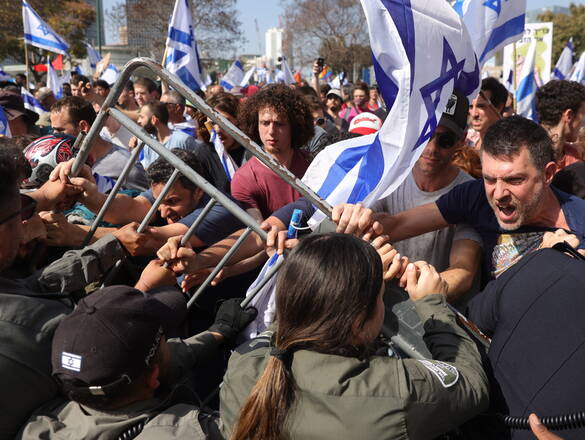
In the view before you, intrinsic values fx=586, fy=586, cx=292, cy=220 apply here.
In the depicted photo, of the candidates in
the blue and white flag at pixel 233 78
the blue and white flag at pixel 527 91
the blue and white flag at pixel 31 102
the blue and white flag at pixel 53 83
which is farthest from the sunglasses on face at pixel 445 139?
the blue and white flag at pixel 53 83

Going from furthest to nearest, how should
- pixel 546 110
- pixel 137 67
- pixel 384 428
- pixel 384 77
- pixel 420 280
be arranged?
pixel 546 110, pixel 384 77, pixel 137 67, pixel 420 280, pixel 384 428

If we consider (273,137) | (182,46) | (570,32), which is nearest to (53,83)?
(182,46)

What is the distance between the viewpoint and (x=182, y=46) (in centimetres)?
748

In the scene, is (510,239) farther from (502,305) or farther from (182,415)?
(182,415)

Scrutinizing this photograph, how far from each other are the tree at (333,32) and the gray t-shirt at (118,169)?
138 feet

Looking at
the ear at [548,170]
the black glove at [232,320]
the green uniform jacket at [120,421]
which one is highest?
the ear at [548,170]

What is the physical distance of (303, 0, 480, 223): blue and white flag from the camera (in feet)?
8.45

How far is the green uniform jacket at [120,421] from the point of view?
180 cm

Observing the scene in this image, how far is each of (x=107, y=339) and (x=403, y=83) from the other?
1.65 meters

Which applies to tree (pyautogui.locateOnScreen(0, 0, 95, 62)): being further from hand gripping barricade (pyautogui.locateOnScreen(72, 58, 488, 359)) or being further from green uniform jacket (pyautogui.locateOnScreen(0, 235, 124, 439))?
green uniform jacket (pyautogui.locateOnScreen(0, 235, 124, 439))

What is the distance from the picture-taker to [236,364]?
1918mm

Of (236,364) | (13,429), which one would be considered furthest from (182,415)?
(13,429)

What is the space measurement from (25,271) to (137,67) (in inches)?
42.6

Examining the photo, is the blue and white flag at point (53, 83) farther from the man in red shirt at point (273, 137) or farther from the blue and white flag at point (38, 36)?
the man in red shirt at point (273, 137)
